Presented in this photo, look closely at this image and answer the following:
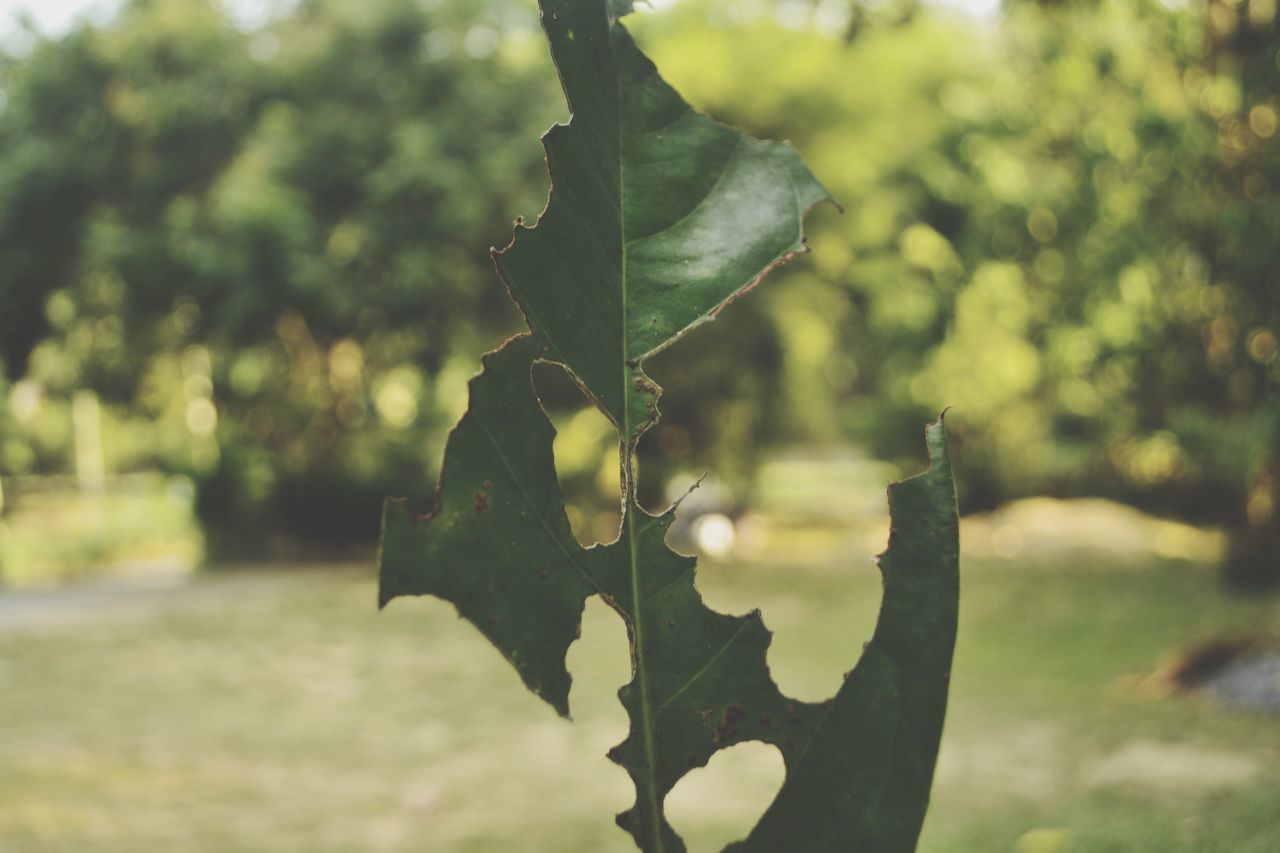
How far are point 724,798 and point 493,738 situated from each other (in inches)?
77.1

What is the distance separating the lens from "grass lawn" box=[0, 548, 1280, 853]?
17.9ft

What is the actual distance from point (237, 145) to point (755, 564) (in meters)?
8.18

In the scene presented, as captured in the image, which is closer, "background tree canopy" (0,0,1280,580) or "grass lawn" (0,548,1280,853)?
"grass lawn" (0,548,1280,853)

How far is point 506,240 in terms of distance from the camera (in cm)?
1430

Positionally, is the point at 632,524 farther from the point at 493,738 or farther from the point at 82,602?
the point at 82,602

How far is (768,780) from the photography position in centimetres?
616

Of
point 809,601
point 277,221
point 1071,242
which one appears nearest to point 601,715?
point 809,601

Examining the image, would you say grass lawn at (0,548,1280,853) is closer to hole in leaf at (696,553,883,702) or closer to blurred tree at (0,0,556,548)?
hole in leaf at (696,553,883,702)

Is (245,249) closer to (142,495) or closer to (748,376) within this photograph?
(748,376)

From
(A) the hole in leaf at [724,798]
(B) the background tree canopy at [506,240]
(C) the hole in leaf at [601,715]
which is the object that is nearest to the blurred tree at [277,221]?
(B) the background tree canopy at [506,240]

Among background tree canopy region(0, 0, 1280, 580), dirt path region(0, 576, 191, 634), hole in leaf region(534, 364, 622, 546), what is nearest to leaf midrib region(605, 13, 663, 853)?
background tree canopy region(0, 0, 1280, 580)

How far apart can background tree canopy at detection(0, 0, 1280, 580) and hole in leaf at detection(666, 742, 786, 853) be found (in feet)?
17.7

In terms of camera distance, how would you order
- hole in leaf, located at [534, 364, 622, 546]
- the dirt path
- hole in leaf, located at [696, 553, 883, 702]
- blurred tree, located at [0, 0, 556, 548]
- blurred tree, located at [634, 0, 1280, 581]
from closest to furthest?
hole in leaf, located at [696, 553, 883, 702], blurred tree, located at [634, 0, 1280, 581], the dirt path, hole in leaf, located at [534, 364, 622, 546], blurred tree, located at [0, 0, 556, 548]

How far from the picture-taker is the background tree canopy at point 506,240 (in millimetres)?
10570
